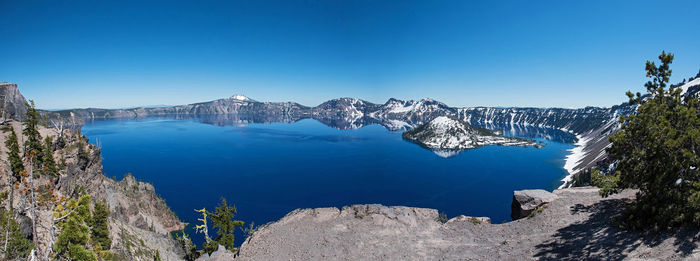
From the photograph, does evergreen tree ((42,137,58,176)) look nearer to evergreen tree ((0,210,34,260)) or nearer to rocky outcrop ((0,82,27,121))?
rocky outcrop ((0,82,27,121))

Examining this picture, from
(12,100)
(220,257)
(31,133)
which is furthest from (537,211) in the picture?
(12,100)

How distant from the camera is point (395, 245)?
26.1 meters

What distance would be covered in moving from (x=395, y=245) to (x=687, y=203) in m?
19.8

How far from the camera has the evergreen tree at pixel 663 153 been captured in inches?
601

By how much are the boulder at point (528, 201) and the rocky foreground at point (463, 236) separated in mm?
900

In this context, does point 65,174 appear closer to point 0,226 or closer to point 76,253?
point 0,226

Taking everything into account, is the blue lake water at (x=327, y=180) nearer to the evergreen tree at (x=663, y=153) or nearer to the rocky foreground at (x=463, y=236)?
A: the rocky foreground at (x=463, y=236)

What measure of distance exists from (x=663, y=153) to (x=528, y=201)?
16.7 m

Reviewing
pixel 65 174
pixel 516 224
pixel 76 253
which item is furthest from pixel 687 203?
pixel 65 174

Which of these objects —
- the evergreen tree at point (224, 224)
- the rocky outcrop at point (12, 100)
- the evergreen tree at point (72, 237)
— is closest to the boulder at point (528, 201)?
the evergreen tree at point (72, 237)

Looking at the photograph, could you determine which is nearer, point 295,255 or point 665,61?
point 665,61

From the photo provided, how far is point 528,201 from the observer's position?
102ft

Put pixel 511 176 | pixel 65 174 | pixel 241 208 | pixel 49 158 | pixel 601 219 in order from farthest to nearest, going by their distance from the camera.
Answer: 1. pixel 511 176
2. pixel 241 208
3. pixel 65 174
4. pixel 49 158
5. pixel 601 219

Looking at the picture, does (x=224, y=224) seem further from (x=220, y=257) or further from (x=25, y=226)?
(x=25, y=226)
